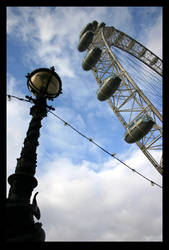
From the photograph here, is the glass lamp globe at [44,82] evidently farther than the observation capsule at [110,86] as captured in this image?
No

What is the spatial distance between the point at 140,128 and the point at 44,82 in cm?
1032

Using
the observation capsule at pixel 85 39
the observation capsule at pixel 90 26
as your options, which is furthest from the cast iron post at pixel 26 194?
the observation capsule at pixel 90 26

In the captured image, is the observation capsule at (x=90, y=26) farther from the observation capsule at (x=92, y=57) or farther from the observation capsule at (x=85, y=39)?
the observation capsule at (x=92, y=57)

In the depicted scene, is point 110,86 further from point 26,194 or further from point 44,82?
point 26,194

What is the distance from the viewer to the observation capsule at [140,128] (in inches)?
481

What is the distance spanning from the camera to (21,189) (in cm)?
240

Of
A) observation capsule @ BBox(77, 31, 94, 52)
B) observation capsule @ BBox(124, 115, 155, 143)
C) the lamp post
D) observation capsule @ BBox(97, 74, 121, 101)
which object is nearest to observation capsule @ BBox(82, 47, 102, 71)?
observation capsule @ BBox(77, 31, 94, 52)

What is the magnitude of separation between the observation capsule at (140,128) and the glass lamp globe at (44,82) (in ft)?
33.1

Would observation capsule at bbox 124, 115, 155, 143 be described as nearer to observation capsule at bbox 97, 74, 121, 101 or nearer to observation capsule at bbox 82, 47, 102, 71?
observation capsule at bbox 97, 74, 121, 101

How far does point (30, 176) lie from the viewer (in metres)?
2.47

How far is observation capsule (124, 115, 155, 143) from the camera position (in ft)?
40.1
